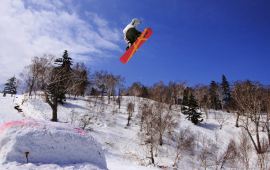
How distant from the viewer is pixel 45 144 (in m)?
10.7

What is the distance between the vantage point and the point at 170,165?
30875 mm

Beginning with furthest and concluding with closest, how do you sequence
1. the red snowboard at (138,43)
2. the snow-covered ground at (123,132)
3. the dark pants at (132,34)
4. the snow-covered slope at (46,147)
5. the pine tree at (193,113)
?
the pine tree at (193,113)
the snow-covered ground at (123,132)
the red snowboard at (138,43)
the dark pants at (132,34)
the snow-covered slope at (46,147)

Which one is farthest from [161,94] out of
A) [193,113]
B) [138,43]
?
[138,43]

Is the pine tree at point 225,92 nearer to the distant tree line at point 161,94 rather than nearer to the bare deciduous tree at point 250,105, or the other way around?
the distant tree line at point 161,94

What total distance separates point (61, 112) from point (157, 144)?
14.9 metres

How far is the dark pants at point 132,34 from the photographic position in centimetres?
1147

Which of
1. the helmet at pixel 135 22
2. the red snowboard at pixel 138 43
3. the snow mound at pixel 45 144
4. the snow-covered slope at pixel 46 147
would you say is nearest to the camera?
the snow-covered slope at pixel 46 147

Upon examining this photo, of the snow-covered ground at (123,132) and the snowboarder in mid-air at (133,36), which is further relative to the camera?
the snow-covered ground at (123,132)

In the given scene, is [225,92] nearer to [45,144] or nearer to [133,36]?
[133,36]

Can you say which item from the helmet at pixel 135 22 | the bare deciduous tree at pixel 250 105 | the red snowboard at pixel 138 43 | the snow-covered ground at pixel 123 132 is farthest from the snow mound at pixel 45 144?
the bare deciduous tree at pixel 250 105

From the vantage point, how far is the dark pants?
1147cm

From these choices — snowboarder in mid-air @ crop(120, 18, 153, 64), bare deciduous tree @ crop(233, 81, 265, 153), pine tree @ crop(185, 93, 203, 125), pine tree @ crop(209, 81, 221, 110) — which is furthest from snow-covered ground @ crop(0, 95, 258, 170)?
pine tree @ crop(209, 81, 221, 110)

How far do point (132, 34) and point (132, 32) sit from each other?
0.28 feet

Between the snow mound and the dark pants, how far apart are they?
182 inches
